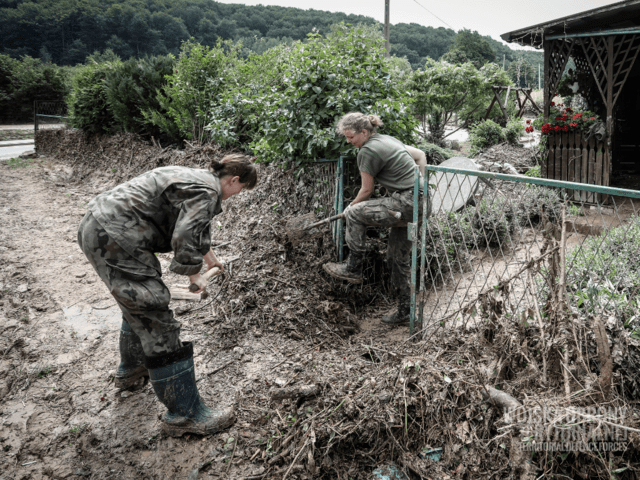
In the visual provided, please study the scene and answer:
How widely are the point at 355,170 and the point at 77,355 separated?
124 inches

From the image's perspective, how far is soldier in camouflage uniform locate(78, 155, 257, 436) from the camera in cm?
253

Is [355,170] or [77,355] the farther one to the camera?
[355,170]

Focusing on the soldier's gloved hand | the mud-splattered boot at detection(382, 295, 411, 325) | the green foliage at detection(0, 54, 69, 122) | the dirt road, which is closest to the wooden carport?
the mud-splattered boot at detection(382, 295, 411, 325)

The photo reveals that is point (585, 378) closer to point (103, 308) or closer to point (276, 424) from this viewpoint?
Answer: point (276, 424)

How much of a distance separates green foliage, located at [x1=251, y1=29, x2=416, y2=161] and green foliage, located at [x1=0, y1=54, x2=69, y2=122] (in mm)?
28943

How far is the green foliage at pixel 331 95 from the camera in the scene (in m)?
4.59

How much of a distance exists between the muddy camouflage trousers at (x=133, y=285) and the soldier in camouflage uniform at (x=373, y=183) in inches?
79.7

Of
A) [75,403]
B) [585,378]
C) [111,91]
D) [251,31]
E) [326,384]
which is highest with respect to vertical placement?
[251,31]

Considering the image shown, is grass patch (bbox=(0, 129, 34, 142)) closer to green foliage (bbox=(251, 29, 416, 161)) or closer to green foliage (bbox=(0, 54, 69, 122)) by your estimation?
green foliage (bbox=(0, 54, 69, 122))

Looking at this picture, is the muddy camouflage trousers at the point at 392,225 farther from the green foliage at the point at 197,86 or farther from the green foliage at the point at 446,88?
the green foliage at the point at 446,88

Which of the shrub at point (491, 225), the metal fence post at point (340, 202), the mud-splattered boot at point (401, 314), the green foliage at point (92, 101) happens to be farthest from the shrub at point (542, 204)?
the green foliage at point (92, 101)

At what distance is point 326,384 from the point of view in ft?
9.58

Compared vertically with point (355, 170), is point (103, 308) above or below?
below

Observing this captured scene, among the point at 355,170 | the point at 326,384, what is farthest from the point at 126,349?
the point at 355,170
